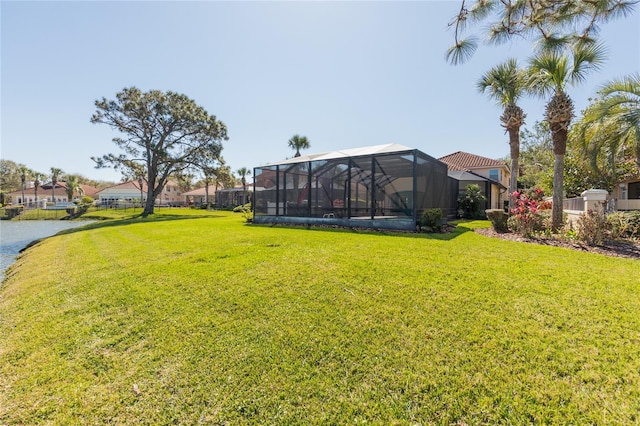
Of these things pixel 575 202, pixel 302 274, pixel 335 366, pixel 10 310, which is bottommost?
pixel 10 310

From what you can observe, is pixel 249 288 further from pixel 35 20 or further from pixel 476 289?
pixel 35 20

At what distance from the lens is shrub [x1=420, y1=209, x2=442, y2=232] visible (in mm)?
8234

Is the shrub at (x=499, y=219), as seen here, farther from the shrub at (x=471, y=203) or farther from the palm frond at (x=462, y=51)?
the shrub at (x=471, y=203)

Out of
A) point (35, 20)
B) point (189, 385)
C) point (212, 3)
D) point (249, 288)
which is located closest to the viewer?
point (189, 385)

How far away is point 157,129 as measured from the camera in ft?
75.3

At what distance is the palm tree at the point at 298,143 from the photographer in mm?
28406

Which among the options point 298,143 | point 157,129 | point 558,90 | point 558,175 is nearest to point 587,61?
point 558,90

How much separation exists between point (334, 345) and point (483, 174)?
25.4 meters

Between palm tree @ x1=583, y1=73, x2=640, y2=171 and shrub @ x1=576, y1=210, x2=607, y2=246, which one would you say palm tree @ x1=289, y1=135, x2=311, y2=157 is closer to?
palm tree @ x1=583, y1=73, x2=640, y2=171

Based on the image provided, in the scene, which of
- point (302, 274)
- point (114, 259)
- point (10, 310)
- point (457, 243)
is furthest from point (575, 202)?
point (10, 310)

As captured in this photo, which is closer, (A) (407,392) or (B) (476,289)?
(A) (407,392)

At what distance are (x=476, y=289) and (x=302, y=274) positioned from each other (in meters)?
2.39

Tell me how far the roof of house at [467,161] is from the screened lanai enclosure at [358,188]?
13.8 m

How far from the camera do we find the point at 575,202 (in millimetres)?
10180
